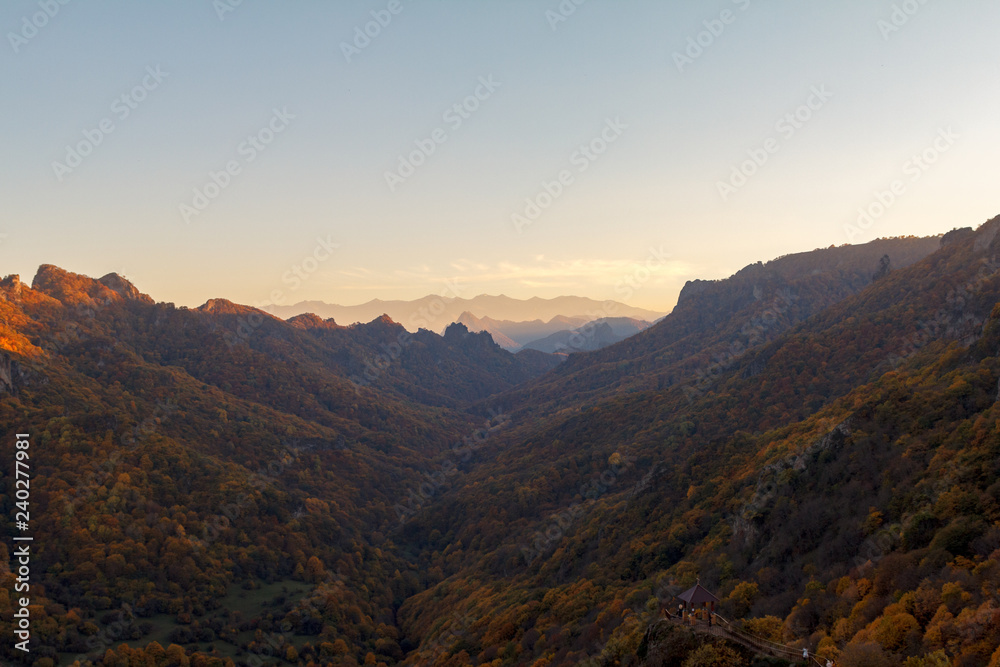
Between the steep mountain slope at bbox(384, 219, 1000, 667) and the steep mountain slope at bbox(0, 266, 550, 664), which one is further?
the steep mountain slope at bbox(0, 266, 550, 664)

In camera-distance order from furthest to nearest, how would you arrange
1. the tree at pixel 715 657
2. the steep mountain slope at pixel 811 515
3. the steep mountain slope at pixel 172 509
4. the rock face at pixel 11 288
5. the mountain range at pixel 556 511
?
1. the rock face at pixel 11 288
2. the steep mountain slope at pixel 172 509
3. the mountain range at pixel 556 511
4. the steep mountain slope at pixel 811 515
5. the tree at pixel 715 657

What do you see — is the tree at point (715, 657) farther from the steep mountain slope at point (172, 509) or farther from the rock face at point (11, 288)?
the rock face at point (11, 288)

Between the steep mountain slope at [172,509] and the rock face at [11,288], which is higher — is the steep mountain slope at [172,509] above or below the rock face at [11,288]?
below

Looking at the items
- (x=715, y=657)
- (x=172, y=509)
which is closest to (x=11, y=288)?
(x=172, y=509)

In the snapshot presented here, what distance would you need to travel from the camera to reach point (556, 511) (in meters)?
115

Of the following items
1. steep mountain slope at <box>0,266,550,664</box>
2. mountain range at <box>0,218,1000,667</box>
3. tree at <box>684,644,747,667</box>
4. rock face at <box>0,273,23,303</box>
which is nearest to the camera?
tree at <box>684,644,747,667</box>

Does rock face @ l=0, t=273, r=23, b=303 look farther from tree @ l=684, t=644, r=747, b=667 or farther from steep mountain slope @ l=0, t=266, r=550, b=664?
tree @ l=684, t=644, r=747, b=667

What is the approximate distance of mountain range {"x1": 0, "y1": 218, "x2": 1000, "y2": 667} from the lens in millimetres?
28844

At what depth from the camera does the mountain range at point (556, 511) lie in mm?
28844

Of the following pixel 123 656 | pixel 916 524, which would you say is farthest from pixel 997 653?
pixel 123 656

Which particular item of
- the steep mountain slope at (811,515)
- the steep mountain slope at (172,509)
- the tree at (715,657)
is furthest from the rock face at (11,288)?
the tree at (715,657)

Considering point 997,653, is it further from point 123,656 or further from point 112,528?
point 112,528

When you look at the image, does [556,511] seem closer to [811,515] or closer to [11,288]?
[811,515]

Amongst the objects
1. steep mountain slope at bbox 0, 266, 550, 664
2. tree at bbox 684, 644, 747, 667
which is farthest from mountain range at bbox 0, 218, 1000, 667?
steep mountain slope at bbox 0, 266, 550, 664
